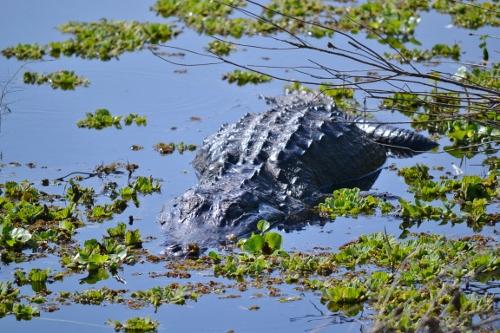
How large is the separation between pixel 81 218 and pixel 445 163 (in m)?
2.64

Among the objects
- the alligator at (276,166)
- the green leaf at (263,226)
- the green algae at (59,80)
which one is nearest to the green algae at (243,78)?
the alligator at (276,166)

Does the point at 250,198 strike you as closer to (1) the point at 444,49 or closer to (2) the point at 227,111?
(2) the point at 227,111

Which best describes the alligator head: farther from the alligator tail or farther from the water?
the alligator tail

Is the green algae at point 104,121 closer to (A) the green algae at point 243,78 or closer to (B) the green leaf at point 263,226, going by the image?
(A) the green algae at point 243,78

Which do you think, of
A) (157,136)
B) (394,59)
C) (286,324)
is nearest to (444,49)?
(394,59)

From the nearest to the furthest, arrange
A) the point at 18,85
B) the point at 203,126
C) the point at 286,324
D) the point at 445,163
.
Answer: the point at 286,324 → the point at 445,163 → the point at 203,126 → the point at 18,85

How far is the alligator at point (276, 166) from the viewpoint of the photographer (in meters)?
6.37

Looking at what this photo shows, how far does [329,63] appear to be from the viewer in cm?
970

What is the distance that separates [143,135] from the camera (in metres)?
8.21

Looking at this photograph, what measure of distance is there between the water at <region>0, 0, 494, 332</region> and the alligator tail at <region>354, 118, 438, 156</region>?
0.58 ft

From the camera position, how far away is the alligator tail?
8102mm

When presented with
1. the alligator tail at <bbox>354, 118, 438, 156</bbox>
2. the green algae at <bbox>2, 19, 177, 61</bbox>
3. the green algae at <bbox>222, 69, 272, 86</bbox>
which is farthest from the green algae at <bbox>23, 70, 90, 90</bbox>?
the alligator tail at <bbox>354, 118, 438, 156</bbox>

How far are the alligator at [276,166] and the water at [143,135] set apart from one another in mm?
177

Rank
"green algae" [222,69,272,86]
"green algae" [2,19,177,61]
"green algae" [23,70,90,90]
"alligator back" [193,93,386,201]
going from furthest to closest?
1. "green algae" [2,19,177,61]
2. "green algae" [222,69,272,86]
3. "green algae" [23,70,90,90]
4. "alligator back" [193,93,386,201]
